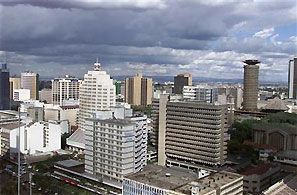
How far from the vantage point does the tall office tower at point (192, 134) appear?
6.20m

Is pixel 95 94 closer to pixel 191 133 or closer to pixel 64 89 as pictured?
pixel 191 133

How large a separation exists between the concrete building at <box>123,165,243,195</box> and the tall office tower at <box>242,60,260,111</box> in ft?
28.7

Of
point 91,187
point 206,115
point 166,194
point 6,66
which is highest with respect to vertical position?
point 6,66

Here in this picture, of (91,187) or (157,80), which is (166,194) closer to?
(91,187)

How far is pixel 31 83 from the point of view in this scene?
1270 cm

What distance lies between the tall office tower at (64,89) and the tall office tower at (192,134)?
5.92 m

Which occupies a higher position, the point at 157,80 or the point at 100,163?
the point at 157,80

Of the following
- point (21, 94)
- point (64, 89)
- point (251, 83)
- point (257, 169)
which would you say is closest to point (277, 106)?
point (251, 83)

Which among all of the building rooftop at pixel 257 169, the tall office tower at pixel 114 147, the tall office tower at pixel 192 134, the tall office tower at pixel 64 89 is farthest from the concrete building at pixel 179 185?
the tall office tower at pixel 64 89

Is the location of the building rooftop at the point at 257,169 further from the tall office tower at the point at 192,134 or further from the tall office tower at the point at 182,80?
the tall office tower at the point at 182,80

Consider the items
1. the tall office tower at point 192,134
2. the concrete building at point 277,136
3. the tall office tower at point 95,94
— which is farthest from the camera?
the tall office tower at point 95,94

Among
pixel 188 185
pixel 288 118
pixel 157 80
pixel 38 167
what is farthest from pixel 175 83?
pixel 188 185

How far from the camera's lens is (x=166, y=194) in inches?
149

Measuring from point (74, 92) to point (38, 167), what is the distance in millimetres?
6501
